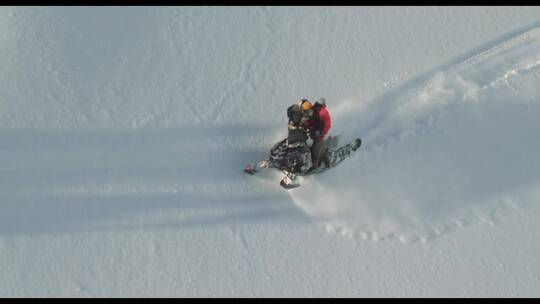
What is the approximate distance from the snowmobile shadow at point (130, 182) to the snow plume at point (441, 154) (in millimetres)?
777

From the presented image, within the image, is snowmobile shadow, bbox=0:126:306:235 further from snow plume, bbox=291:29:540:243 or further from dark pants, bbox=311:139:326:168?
snow plume, bbox=291:29:540:243

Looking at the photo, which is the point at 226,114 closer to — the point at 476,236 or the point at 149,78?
the point at 149,78

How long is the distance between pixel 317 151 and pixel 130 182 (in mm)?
2313

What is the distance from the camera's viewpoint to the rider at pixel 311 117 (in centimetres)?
495

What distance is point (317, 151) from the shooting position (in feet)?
18.2

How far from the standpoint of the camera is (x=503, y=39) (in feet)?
21.9

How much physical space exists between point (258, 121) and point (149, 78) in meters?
1.54

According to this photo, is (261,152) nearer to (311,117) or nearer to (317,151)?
(317,151)

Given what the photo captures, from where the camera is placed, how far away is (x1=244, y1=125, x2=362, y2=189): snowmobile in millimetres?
5305

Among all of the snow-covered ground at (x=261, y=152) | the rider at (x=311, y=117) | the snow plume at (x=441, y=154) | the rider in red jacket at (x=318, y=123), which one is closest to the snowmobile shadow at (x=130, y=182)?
the snow-covered ground at (x=261, y=152)

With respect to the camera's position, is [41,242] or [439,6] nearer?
[41,242]

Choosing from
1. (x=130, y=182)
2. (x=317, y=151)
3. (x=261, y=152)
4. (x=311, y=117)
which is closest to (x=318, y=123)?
(x=311, y=117)

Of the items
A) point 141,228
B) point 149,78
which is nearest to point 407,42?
point 149,78

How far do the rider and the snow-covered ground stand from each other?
Answer: 96cm
